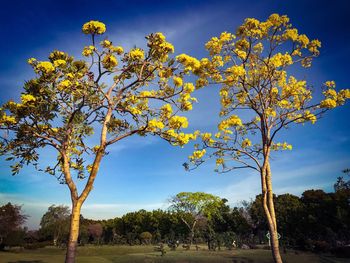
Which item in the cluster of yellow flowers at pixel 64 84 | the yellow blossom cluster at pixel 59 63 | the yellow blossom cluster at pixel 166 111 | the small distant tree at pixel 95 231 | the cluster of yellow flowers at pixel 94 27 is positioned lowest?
the small distant tree at pixel 95 231

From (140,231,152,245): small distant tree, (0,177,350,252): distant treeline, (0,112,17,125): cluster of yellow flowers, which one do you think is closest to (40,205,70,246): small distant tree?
(0,177,350,252): distant treeline

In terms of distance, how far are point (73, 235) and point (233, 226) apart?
63.5m

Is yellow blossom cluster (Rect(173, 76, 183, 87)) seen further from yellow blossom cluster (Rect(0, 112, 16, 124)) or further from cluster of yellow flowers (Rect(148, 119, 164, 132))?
yellow blossom cluster (Rect(0, 112, 16, 124))

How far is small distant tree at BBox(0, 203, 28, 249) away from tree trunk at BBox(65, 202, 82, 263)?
3860 cm

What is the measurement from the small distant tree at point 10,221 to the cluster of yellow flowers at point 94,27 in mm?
40508

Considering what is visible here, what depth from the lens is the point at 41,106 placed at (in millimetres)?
10406

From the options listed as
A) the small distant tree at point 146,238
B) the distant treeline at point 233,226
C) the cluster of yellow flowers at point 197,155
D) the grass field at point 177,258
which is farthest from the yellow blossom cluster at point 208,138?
the small distant tree at point 146,238

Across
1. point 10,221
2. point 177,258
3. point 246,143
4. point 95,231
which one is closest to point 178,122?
point 246,143

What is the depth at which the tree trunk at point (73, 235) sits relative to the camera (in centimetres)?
881

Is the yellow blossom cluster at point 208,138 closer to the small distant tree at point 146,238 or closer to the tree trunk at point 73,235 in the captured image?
the tree trunk at point 73,235

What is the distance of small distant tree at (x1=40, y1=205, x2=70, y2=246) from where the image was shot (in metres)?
69.4

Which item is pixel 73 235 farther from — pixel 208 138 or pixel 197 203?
pixel 197 203

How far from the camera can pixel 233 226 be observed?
67188 millimetres

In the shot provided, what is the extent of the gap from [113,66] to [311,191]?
62.4m
